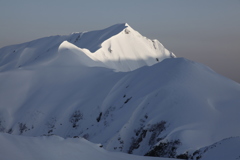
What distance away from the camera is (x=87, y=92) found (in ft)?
203

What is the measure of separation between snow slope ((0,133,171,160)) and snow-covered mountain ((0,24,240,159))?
404 inches

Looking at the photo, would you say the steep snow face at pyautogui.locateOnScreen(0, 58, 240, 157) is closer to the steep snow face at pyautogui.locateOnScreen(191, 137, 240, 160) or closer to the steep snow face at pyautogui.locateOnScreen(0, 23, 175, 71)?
the steep snow face at pyautogui.locateOnScreen(191, 137, 240, 160)

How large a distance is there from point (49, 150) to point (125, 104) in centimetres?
3321

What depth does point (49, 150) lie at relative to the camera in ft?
51.4

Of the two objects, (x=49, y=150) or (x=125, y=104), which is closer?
(x=49, y=150)

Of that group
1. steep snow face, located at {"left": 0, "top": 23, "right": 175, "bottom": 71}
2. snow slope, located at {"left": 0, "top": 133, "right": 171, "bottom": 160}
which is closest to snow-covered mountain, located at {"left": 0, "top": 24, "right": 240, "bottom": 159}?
snow slope, located at {"left": 0, "top": 133, "right": 171, "bottom": 160}

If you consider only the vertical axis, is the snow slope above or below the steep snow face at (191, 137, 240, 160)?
above

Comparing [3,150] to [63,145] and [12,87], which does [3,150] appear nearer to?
[63,145]

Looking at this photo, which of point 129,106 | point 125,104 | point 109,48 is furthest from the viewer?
point 109,48

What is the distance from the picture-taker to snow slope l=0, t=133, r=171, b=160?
14.3 metres

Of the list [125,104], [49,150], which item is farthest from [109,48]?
[49,150]

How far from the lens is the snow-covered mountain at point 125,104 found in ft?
122

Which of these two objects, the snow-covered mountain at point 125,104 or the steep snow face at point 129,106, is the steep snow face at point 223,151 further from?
the steep snow face at point 129,106

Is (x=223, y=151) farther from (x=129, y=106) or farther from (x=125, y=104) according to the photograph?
(x=125, y=104)
